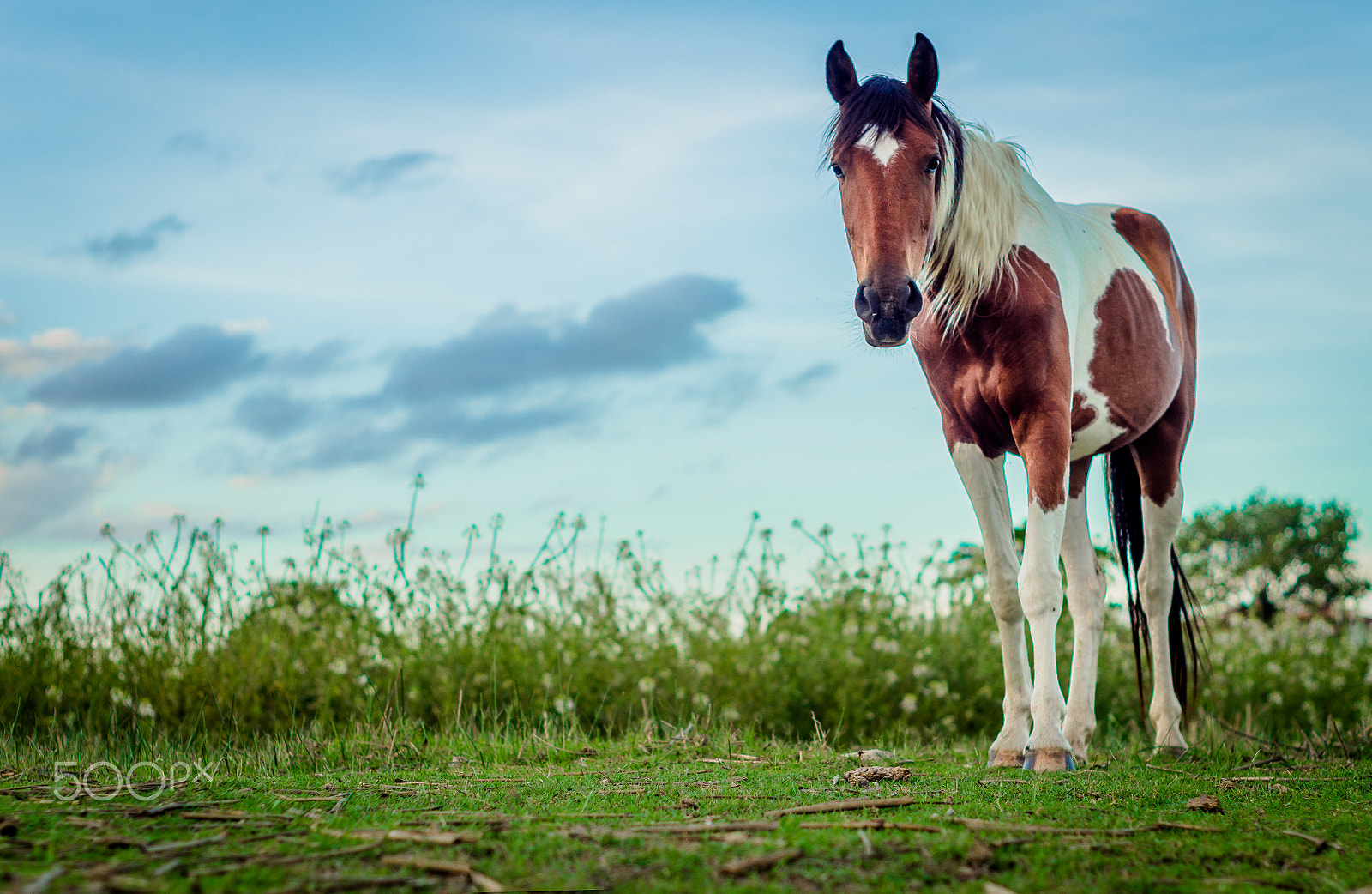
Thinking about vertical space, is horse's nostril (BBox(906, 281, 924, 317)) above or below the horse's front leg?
above

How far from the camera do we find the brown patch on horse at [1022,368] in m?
4.25

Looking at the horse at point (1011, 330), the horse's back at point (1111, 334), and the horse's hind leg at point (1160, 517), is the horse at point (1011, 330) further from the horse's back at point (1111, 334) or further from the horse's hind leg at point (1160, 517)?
the horse's hind leg at point (1160, 517)

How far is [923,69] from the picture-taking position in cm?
425

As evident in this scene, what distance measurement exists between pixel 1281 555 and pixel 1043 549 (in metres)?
35.8

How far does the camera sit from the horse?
399 cm

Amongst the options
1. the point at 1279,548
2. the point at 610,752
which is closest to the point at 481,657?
the point at 610,752

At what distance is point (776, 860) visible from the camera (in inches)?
77.7

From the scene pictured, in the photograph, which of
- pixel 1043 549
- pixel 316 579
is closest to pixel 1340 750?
pixel 1043 549

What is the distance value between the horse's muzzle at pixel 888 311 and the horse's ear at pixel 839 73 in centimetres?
113

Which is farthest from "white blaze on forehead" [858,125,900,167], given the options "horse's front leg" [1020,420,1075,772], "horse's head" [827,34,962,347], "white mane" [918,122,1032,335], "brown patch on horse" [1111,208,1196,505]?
"brown patch on horse" [1111,208,1196,505]

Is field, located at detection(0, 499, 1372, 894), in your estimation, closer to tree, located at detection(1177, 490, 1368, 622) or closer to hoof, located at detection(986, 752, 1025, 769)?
hoof, located at detection(986, 752, 1025, 769)

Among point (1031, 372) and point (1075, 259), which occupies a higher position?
point (1075, 259)

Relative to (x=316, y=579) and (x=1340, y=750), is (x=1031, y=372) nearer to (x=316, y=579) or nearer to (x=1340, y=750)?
(x=1340, y=750)

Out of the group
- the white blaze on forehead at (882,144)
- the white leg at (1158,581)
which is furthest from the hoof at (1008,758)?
the white blaze on forehead at (882,144)
